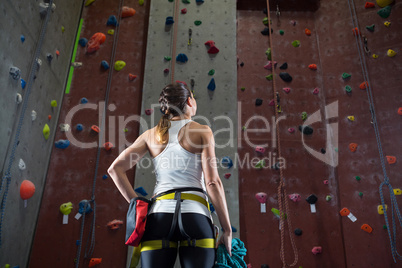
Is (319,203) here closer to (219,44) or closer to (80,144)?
(219,44)

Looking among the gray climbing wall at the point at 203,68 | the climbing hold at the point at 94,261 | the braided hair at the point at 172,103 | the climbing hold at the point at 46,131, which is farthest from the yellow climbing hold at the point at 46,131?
the braided hair at the point at 172,103

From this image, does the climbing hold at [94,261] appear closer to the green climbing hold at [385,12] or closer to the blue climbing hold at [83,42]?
the blue climbing hold at [83,42]

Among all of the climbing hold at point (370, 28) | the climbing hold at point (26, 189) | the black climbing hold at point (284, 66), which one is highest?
the climbing hold at point (370, 28)

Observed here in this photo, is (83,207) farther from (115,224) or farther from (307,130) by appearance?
(307,130)

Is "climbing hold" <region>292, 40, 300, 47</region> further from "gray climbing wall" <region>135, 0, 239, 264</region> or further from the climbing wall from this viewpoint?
"gray climbing wall" <region>135, 0, 239, 264</region>

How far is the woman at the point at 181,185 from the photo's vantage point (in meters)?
1.24

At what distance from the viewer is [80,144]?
3146mm

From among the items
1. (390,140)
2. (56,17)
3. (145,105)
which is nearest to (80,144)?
(145,105)

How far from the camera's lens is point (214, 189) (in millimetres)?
1349

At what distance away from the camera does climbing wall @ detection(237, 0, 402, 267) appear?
2.98 meters

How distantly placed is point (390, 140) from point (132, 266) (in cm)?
276

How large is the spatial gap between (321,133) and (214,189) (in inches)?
93.3

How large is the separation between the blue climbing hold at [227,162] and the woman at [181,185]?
1307mm

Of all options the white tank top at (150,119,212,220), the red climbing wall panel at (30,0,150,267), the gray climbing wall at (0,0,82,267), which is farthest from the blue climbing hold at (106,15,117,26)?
the white tank top at (150,119,212,220)
